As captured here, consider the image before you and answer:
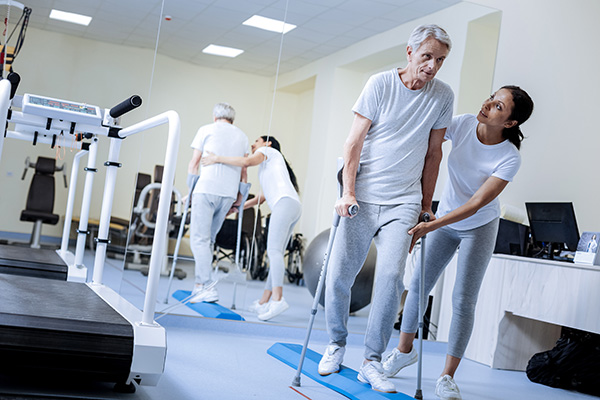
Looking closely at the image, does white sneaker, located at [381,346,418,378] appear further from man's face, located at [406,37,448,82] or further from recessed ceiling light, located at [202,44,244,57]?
recessed ceiling light, located at [202,44,244,57]

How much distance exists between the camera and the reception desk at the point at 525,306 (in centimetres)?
377

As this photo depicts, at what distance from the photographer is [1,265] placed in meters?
3.16

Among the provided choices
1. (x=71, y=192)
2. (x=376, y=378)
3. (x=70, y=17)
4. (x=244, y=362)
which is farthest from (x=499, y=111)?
(x=70, y=17)

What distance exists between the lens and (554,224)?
4312 mm

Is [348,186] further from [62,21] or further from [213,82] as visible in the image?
[62,21]

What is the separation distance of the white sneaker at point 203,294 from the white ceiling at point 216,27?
1.54 meters

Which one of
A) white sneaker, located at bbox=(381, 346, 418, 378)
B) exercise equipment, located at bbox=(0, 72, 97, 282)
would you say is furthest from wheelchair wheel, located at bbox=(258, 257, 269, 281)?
white sneaker, located at bbox=(381, 346, 418, 378)

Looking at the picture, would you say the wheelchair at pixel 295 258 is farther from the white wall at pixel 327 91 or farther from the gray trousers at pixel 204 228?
the gray trousers at pixel 204 228

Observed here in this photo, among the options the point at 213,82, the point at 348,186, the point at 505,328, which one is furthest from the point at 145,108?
the point at 505,328

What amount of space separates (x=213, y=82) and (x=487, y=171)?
2.18 meters

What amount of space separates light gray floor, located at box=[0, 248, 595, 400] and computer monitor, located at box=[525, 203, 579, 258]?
94cm

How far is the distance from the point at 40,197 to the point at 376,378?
333 cm

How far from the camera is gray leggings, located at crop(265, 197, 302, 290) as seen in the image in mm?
4480

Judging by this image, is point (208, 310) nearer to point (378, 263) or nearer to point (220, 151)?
point (220, 151)
